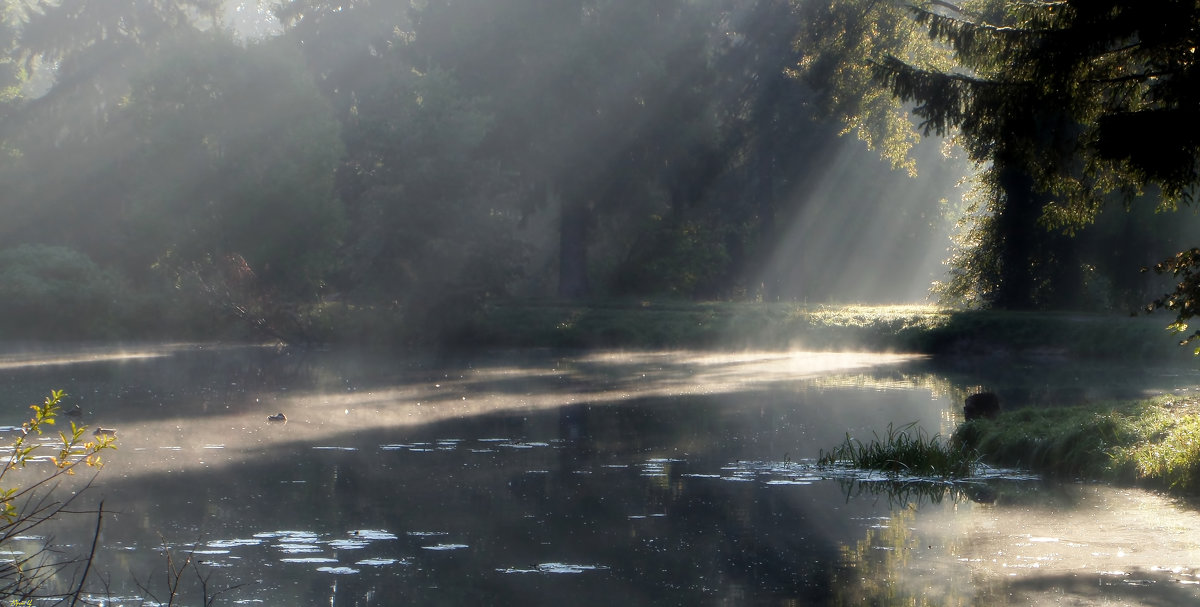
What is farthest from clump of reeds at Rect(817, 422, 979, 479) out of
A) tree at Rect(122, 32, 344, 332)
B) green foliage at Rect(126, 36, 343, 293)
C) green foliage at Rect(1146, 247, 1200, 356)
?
green foliage at Rect(126, 36, 343, 293)

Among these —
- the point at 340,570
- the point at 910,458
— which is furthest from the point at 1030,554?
the point at 340,570

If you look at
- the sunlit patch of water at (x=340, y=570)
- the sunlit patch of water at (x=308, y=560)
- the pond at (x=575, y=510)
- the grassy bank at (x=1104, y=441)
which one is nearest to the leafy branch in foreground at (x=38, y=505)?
the pond at (x=575, y=510)

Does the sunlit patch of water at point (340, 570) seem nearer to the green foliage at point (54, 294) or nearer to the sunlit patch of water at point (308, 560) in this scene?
the sunlit patch of water at point (308, 560)

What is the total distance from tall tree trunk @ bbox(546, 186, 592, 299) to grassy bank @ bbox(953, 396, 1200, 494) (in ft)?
103

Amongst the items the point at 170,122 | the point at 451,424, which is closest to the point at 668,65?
the point at 170,122

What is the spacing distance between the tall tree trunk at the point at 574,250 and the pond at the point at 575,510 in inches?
942

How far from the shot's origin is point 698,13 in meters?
44.0

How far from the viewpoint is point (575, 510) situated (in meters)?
11.7

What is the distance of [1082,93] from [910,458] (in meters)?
4.34

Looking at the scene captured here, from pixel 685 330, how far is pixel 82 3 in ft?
103

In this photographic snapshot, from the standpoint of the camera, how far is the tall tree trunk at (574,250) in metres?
46.6

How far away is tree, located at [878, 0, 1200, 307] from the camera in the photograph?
1132cm

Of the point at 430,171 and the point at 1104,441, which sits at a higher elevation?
the point at 430,171

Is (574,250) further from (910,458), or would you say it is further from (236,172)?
(910,458)
